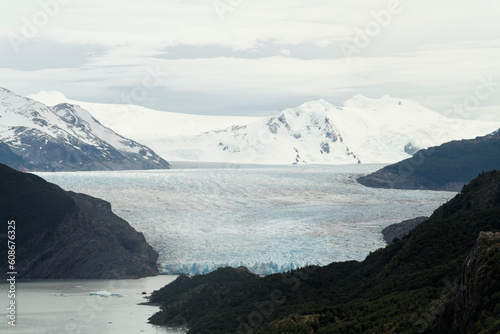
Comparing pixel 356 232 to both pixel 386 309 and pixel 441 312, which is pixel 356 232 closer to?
pixel 386 309

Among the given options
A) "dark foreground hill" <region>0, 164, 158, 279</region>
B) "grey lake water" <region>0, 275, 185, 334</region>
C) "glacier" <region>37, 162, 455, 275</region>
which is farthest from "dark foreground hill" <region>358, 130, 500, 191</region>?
"grey lake water" <region>0, 275, 185, 334</region>

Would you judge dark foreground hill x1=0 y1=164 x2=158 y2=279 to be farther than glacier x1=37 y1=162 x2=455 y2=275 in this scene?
No

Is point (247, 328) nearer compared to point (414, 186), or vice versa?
point (247, 328)

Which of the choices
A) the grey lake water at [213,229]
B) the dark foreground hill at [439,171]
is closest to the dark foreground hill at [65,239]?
the grey lake water at [213,229]

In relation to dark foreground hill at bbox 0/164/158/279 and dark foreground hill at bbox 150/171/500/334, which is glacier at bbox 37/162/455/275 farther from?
dark foreground hill at bbox 150/171/500/334

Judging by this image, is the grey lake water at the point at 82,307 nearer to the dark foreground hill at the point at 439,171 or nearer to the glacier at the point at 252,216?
the glacier at the point at 252,216

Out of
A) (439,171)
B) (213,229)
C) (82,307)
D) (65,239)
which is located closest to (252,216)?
(213,229)

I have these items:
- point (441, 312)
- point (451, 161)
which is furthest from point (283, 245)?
point (451, 161)
